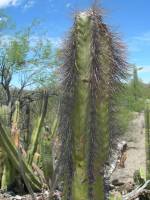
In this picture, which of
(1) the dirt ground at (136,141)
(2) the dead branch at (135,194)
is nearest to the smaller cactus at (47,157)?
(2) the dead branch at (135,194)

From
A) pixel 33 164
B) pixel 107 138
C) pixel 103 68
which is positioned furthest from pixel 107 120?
pixel 33 164

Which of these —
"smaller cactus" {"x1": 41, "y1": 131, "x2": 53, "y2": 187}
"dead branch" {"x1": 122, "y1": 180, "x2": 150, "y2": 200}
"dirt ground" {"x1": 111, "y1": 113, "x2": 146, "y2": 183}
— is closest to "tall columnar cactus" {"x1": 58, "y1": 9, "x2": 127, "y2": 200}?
"dead branch" {"x1": 122, "y1": 180, "x2": 150, "y2": 200}

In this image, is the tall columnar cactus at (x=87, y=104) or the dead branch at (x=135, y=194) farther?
the dead branch at (x=135, y=194)

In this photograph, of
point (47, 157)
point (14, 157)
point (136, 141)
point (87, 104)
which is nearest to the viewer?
point (87, 104)

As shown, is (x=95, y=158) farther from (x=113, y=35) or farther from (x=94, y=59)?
(x=113, y=35)

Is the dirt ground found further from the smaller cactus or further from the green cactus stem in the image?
the smaller cactus

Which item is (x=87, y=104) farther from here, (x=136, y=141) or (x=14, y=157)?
(x=136, y=141)

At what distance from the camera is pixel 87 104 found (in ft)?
12.1

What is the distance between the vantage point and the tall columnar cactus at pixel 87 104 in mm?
3695

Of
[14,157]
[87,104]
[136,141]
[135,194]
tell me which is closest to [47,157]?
[14,157]

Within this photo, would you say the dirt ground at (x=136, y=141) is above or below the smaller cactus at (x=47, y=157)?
above

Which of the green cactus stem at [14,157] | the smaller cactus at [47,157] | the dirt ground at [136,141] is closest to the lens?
the green cactus stem at [14,157]

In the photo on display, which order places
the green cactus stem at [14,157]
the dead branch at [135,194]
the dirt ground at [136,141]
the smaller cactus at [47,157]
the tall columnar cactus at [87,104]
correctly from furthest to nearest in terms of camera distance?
the dirt ground at [136,141] < the smaller cactus at [47,157] < the green cactus stem at [14,157] < the dead branch at [135,194] < the tall columnar cactus at [87,104]

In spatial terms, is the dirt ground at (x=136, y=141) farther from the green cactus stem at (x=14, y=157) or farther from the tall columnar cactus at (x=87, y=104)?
→ the tall columnar cactus at (x=87, y=104)
